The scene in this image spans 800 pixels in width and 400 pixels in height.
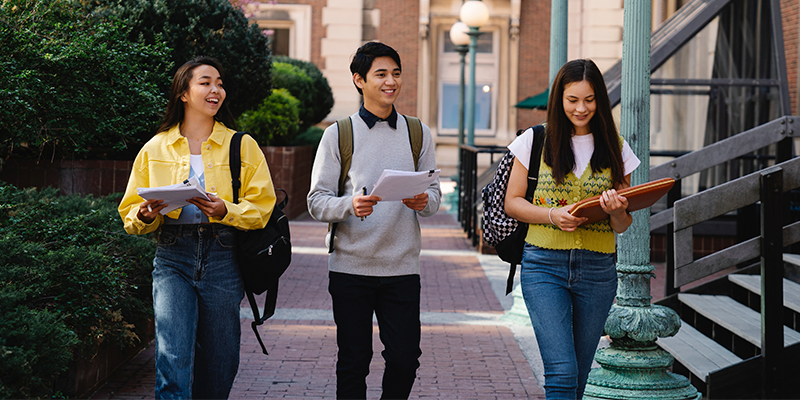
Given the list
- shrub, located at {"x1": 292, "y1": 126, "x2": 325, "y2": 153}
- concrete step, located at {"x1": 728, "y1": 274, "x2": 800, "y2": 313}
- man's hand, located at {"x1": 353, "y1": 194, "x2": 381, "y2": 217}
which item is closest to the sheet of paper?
man's hand, located at {"x1": 353, "y1": 194, "x2": 381, "y2": 217}

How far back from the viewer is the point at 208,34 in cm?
957

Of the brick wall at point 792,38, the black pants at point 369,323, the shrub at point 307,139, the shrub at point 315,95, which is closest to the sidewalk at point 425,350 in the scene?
the black pants at point 369,323

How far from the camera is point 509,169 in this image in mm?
4074

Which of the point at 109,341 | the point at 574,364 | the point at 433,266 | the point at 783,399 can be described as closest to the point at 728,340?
the point at 783,399

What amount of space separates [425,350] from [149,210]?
11.6 feet

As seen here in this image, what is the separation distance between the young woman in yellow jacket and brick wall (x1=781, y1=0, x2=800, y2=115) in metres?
11.2

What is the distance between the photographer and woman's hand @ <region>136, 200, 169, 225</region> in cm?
362

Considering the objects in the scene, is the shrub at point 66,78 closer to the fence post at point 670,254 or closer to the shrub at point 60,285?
the shrub at point 60,285

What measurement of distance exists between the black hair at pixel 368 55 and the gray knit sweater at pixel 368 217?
0.23 meters

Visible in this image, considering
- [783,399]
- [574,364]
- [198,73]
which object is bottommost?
[783,399]

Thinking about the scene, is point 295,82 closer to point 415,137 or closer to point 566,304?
point 415,137

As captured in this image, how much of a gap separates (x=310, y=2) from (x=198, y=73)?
22.2 m

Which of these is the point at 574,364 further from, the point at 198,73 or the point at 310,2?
the point at 310,2

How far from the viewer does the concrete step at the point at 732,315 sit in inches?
223
